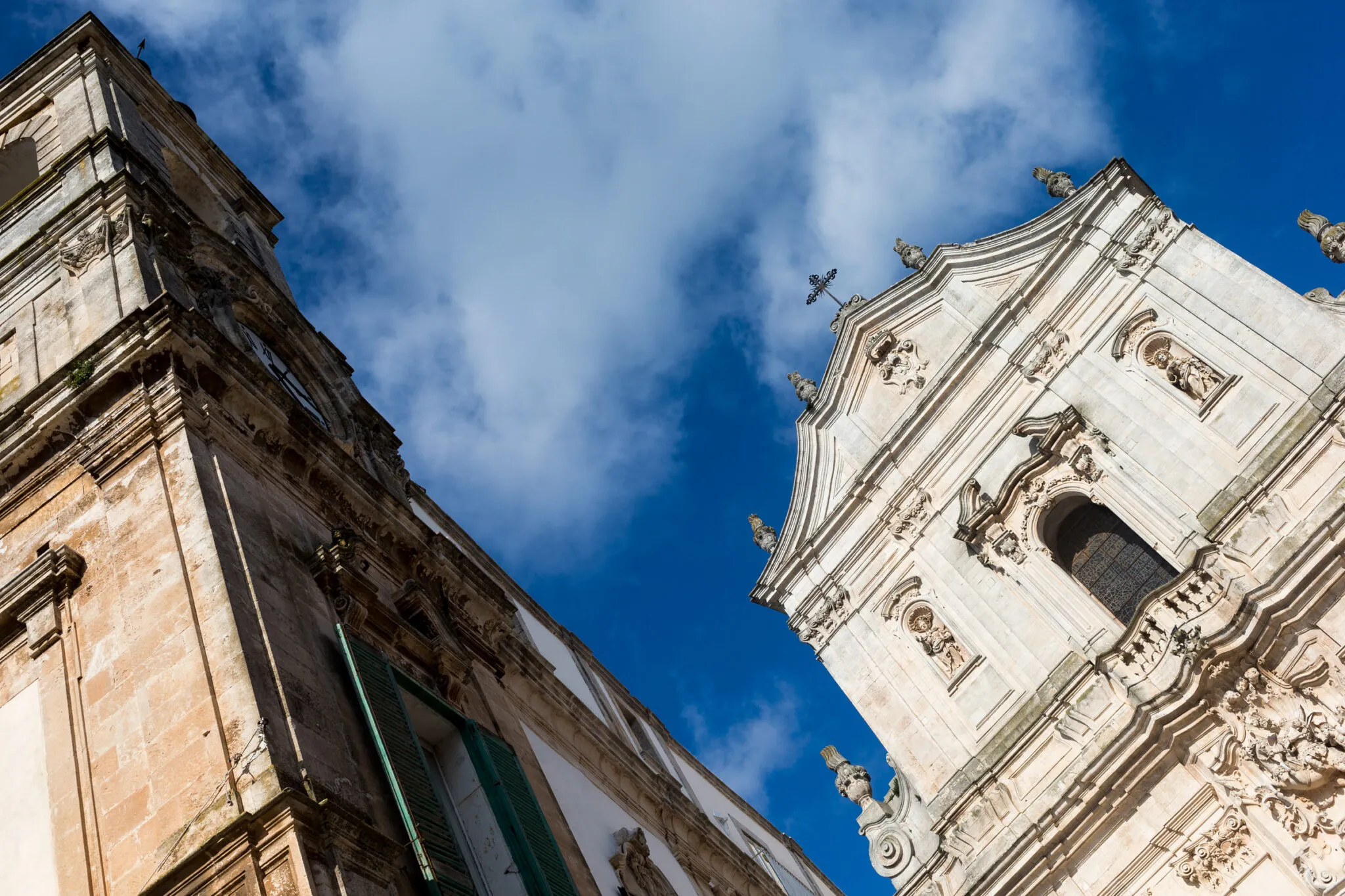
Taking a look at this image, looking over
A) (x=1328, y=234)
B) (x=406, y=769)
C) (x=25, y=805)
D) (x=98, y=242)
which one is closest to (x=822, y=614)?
(x=1328, y=234)

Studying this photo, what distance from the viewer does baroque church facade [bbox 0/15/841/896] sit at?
7332 mm

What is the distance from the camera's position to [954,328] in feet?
73.0

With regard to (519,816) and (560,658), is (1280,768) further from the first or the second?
(560,658)

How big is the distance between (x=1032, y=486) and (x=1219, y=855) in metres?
6.41

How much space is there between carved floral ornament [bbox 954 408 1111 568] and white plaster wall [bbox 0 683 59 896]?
14852 millimetres

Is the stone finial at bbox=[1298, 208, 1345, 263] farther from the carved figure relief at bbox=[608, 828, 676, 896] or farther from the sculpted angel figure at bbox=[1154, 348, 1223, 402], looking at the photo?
the carved figure relief at bbox=[608, 828, 676, 896]

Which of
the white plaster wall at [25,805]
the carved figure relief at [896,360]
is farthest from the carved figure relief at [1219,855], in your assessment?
the white plaster wall at [25,805]

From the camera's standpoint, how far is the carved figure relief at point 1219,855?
15055 mm

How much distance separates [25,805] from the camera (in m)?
8.15

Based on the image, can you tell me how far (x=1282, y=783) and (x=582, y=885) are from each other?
9.10 m

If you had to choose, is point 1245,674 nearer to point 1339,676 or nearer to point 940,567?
point 1339,676

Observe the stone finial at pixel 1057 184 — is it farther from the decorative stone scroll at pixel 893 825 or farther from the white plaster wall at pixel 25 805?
the white plaster wall at pixel 25 805

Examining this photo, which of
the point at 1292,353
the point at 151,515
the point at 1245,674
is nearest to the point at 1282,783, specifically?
the point at 1245,674

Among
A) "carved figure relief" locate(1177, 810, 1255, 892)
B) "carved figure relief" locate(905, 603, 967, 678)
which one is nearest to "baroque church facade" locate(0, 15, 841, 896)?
"carved figure relief" locate(905, 603, 967, 678)
